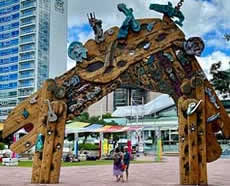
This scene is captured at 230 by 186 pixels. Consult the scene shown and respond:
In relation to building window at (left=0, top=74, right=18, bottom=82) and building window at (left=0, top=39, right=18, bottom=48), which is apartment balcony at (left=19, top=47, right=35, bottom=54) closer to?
building window at (left=0, top=39, right=18, bottom=48)

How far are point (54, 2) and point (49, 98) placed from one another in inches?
2813

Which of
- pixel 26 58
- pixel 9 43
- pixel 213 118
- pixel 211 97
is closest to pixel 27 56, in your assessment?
pixel 26 58

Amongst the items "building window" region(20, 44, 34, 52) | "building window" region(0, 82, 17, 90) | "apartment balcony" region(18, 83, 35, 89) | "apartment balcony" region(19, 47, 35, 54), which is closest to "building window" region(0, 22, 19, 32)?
"building window" region(20, 44, 34, 52)

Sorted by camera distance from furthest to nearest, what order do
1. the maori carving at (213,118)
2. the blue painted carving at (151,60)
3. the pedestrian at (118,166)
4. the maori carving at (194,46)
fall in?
the pedestrian at (118,166) < the blue painted carving at (151,60) < the maori carving at (194,46) < the maori carving at (213,118)

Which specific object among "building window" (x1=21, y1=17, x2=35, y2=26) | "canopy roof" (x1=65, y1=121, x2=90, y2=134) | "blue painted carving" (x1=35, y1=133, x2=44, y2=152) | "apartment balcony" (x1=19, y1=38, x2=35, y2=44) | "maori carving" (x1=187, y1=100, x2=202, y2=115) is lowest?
"blue painted carving" (x1=35, y1=133, x2=44, y2=152)

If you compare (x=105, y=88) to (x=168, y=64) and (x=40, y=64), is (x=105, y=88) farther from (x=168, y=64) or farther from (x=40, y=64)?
(x=40, y=64)

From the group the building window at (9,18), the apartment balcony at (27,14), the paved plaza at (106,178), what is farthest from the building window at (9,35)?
the paved plaza at (106,178)

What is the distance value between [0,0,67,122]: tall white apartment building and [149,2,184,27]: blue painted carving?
2513 inches

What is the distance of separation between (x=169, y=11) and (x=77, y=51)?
3288 mm

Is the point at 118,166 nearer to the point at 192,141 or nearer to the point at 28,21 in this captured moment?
the point at 192,141

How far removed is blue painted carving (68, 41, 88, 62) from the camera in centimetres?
1277

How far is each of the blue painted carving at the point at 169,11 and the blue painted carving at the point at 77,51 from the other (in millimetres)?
2556

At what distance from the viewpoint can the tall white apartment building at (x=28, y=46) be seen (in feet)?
250

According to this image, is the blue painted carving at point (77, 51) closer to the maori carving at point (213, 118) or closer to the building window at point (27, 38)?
the maori carving at point (213, 118)
